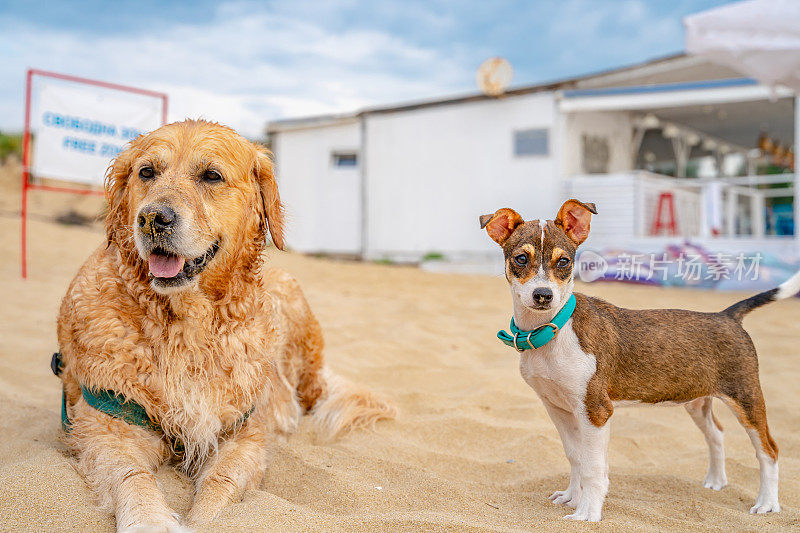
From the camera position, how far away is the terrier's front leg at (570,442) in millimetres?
2754

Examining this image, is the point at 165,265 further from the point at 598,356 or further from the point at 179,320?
the point at 598,356

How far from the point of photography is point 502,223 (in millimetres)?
2691

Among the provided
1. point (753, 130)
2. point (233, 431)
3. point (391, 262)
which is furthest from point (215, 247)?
point (753, 130)

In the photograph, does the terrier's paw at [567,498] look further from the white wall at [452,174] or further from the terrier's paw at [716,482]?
the white wall at [452,174]

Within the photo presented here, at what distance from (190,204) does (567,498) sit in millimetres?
2035

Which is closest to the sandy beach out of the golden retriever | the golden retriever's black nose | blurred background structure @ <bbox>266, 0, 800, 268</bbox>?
the golden retriever

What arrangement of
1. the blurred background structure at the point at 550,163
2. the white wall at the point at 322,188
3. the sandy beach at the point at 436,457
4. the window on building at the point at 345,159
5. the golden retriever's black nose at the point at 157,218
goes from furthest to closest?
the window on building at the point at 345,159, the white wall at the point at 322,188, the blurred background structure at the point at 550,163, the golden retriever's black nose at the point at 157,218, the sandy beach at the point at 436,457

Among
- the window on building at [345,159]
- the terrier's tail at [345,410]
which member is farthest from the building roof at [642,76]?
the terrier's tail at [345,410]

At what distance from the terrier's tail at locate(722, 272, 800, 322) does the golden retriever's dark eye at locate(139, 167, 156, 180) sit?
8.58ft

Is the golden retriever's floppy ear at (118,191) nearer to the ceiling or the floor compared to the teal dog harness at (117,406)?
nearer to the ceiling

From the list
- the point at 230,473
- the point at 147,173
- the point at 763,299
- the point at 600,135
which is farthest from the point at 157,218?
the point at 600,135

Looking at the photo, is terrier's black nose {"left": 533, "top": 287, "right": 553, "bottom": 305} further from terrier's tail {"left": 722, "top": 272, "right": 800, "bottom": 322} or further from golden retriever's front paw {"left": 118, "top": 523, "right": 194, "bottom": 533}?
golden retriever's front paw {"left": 118, "top": 523, "right": 194, "bottom": 533}

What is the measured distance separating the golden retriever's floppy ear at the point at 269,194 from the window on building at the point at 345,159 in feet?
47.6

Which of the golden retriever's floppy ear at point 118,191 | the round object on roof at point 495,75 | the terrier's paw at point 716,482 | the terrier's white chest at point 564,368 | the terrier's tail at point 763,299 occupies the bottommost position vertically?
the terrier's paw at point 716,482
